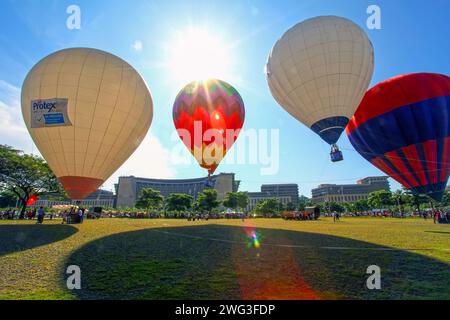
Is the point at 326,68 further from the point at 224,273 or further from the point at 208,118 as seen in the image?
the point at 224,273

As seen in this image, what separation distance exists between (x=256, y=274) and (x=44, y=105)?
17.3 metres

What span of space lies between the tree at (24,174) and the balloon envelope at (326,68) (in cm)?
3883

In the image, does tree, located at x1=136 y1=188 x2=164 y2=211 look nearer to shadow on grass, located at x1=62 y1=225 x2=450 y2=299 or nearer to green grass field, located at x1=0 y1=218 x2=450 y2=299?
green grass field, located at x1=0 y1=218 x2=450 y2=299

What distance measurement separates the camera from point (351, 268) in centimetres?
602

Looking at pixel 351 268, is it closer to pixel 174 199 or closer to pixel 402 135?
pixel 402 135

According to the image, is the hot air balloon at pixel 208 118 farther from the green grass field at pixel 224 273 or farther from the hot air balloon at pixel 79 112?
the green grass field at pixel 224 273

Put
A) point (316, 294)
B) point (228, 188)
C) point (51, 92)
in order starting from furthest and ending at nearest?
point (228, 188) → point (51, 92) → point (316, 294)

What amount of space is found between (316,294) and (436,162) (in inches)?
1049

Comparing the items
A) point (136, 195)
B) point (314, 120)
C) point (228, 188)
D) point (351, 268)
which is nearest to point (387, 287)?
point (351, 268)

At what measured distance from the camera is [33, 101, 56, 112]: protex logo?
15.6 metres

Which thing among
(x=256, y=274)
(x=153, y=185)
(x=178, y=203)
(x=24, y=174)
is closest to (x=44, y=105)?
(x=256, y=274)

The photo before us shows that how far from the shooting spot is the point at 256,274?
18.6 ft

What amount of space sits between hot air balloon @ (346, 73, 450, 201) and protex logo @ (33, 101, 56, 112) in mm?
27975

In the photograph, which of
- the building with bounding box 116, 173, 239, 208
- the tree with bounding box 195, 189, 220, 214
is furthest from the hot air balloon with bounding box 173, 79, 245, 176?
the building with bounding box 116, 173, 239, 208
